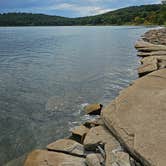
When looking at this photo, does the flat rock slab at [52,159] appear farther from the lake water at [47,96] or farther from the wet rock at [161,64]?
the wet rock at [161,64]

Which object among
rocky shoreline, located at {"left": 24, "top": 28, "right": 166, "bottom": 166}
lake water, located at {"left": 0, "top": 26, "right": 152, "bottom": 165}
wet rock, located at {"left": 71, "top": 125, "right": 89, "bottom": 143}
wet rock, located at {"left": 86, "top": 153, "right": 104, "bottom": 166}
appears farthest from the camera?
lake water, located at {"left": 0, "top": 26, "right": 152, "bottom": 165}

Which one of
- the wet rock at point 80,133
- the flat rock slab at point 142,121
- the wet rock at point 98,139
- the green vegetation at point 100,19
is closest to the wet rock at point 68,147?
the wet rock at point 98,139

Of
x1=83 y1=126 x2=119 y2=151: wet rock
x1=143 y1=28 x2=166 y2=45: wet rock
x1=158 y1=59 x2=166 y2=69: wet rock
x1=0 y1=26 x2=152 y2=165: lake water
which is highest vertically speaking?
x1=143 y1=28 x2=166 y2=45: wet rock

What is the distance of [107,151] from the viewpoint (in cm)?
618

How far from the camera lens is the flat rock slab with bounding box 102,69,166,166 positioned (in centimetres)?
562

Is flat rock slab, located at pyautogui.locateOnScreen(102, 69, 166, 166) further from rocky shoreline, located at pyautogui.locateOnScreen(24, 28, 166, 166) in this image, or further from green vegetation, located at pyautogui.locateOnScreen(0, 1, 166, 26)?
green vegetation, located at pyautogui.locateOnScreen(0, 1, 166, 26)

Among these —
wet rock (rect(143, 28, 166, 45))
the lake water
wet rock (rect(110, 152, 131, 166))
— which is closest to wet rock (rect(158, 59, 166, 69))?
the lake water

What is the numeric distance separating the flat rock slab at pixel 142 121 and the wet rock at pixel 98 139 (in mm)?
152

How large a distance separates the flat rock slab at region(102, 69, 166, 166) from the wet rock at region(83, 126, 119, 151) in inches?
6.0

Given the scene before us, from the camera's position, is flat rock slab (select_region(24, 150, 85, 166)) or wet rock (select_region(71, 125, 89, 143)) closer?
flat rock slab (select_region(24, 150, 85, 166))

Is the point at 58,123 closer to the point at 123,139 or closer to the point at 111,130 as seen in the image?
the point at 111,130

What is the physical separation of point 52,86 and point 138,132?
368 inches

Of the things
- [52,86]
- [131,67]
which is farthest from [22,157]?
[131,67]

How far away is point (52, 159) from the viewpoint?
6449 millimetres
